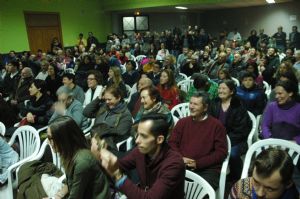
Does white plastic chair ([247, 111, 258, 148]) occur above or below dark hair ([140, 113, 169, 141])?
below

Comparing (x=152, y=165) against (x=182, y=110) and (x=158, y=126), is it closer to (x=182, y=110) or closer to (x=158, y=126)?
(x=158, y=126)

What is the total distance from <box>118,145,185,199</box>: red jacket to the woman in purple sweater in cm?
148

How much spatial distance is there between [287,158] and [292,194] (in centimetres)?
17

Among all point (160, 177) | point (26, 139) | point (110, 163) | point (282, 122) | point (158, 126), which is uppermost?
point (158, 126)

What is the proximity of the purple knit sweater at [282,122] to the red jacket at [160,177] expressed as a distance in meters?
1.48

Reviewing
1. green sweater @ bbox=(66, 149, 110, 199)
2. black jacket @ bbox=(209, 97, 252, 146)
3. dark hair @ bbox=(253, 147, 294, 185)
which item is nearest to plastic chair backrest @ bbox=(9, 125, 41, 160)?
green sweater @ bbox=(66, 149, 110, 199)

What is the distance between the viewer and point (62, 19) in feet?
39.7

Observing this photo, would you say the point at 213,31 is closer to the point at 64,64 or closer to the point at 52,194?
the point at 64,64

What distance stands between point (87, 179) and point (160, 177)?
0.45 metres

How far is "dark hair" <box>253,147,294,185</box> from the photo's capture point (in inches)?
53.8

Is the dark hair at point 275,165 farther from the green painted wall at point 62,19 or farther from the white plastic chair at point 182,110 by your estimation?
the green painted wall at point 62,19

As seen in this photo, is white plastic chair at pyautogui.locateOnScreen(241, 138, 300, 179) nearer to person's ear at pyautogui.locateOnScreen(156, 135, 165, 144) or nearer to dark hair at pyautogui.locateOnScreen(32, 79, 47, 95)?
person's ear at pyautogui.locateOnScreen(156, 135, 165, 144)

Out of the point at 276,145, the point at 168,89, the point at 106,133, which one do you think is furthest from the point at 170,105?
the point at 276,145

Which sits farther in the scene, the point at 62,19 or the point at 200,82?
the point at 62,19
